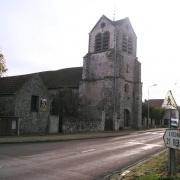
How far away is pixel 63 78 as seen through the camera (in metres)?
49.5

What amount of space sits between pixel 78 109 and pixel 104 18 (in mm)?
18464

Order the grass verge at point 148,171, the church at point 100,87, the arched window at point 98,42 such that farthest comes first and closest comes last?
the arched window at point 98,42, the church at point 100,87, the grass verge at point 148,171

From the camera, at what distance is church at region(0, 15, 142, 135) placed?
109 feet

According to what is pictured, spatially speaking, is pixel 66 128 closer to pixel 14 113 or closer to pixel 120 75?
pixel 14 113

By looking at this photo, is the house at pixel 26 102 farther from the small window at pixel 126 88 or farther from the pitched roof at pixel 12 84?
the small window at pixel 126 88

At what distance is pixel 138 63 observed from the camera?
4956 centimetres

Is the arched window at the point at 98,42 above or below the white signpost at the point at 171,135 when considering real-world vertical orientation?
above

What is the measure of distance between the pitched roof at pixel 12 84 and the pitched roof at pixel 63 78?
1707 cm

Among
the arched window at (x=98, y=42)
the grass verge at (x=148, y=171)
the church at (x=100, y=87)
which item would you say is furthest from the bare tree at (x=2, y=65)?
the grass verge at (x=148, y=171)

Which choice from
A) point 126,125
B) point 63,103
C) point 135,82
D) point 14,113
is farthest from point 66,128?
point 135,82

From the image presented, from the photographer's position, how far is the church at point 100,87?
109 feet

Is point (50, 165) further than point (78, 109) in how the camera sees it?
No

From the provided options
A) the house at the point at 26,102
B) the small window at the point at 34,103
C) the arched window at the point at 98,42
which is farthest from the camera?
the arched window at the point at 98,42

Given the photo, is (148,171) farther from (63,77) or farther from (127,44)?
(63,77)
